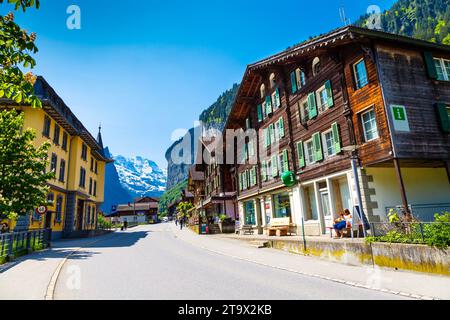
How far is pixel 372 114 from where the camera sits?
13648mm

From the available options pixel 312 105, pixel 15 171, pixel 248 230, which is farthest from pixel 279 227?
pixel 15 171

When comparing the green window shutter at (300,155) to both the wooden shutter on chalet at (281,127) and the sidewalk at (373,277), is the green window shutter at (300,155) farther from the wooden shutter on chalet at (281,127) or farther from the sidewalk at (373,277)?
the sidewalk at (373,277)

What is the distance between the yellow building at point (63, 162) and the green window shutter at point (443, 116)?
26.1 meters

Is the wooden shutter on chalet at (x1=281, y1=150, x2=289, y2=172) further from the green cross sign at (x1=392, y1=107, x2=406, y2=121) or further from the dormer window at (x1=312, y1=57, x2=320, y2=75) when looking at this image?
the green cross sign at (x1=392, y1=107, x2=406, y2=121)

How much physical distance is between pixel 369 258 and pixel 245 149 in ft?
62.1

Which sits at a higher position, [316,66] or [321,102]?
[316,66]

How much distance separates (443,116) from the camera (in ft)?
44.5

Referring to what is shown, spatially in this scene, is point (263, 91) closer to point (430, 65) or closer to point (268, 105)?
point (268, 105)

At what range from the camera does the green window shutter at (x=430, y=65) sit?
14.2 meters

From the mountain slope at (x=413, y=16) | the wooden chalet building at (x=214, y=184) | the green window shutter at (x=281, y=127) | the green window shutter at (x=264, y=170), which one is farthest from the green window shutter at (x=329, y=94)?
the mountain slope at (x=413, y=16)

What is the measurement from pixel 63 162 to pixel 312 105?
24.6 m

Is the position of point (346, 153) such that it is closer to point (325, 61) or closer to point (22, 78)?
point (325, 61)

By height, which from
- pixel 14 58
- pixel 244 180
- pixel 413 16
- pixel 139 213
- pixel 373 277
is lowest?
pixel 373 277
